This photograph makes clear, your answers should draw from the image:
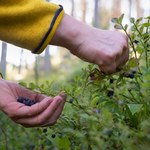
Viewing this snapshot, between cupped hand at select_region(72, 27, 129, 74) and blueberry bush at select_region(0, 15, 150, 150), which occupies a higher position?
cupped hand at select_region(72, 27, 129, 74)

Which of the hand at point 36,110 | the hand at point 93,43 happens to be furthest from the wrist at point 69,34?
the hand at point 36,110

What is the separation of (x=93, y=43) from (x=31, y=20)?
0.46 ft

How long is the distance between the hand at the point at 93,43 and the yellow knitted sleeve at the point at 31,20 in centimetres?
2

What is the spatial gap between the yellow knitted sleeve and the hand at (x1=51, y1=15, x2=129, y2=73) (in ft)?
0.06

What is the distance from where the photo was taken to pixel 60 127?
46.5 inches

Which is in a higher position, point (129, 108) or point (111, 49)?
point (111, 49)

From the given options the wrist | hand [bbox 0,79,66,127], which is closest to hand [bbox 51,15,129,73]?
the wrist

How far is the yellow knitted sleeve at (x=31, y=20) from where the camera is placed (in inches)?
35.9

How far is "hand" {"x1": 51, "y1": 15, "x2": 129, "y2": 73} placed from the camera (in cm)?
88

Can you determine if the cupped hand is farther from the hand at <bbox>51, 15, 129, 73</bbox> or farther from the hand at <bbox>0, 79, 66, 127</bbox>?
the hand at <bbox>0, 79, 66, 127</bbox>

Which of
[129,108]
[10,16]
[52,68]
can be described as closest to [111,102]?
[129,108]

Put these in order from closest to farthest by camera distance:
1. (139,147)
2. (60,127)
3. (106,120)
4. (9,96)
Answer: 1. (139,147)
2. (106,120)
3. (9,96)
4. (60,127)

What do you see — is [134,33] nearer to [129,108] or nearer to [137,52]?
[137,52]

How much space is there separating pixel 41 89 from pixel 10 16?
339mm
